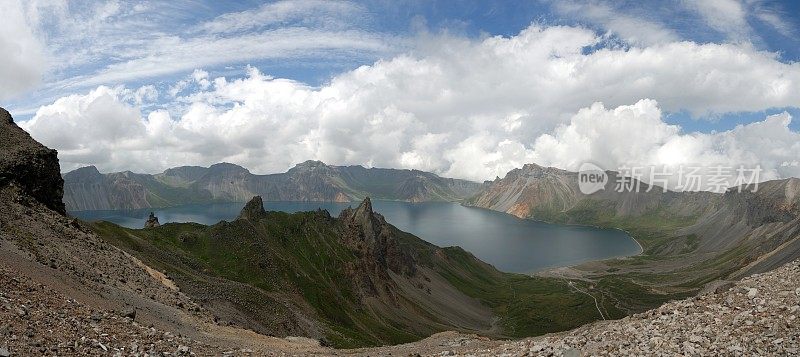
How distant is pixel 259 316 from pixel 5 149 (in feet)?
139

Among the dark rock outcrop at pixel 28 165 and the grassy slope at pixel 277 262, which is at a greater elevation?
the dark rock outcrop at pixel 28 165

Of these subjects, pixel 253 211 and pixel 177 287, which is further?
pixel 253 211

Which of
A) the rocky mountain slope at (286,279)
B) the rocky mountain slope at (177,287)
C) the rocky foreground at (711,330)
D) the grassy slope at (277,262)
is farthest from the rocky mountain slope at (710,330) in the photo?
the grassy slope at (277,262)

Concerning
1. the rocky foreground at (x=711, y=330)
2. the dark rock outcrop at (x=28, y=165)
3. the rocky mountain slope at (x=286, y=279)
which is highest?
the dark rock outcrop at (x=28, y=165)

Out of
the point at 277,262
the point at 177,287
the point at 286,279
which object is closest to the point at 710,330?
the point at 177,287

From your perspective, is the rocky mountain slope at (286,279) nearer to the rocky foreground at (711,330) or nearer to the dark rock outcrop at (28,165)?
the dark rock outcrop at (28,165)

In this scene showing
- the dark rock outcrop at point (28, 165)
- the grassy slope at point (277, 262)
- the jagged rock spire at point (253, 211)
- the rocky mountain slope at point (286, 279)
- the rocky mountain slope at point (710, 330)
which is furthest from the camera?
the jagged rock spire at point (253, 211)

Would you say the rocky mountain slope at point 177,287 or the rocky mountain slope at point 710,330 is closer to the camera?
the rocky mountain slope at point 710,330

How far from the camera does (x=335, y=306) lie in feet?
456

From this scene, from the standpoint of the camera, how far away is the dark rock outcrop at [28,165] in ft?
159

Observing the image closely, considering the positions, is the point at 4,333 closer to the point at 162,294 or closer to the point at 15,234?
the point at 15,234

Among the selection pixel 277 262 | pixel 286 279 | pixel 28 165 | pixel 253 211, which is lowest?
pixel 286 279

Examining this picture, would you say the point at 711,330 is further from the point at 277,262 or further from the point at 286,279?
the point at 277,262

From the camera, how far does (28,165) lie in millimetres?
51125
